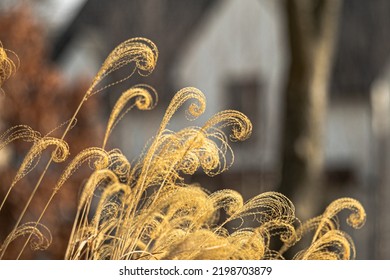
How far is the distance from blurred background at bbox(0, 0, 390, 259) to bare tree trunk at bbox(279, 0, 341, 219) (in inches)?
168

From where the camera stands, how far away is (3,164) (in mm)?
13516

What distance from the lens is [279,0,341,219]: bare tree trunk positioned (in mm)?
10867

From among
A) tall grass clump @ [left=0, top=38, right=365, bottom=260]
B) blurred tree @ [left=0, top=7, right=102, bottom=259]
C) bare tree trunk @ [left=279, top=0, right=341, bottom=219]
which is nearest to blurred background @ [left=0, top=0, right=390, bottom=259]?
blurred tree @ [left=0, top=7, right=102, bottom=259]

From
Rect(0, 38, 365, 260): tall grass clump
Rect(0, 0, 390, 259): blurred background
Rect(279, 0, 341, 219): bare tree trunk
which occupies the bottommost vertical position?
Rect(0, 38, 365, 260): tall grass clump

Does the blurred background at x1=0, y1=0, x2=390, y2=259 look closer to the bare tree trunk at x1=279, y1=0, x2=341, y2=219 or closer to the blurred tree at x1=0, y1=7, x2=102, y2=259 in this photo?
the blurred tree at x1=0, y1=7, x2=102, y2=259

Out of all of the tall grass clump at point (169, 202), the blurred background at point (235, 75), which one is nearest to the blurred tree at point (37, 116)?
the blurred background at point (235, 75)

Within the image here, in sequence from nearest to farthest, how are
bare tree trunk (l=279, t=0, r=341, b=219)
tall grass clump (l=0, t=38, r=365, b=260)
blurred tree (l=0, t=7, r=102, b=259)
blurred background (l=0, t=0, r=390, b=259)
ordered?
tall grass clump (l=0, t=38, r=365, b=260) < bare tree trunk (l=279, t=0, r=341, b=219) < blurred tree (l=0, t=7, r=102, b=259) < blurred background (l=0, t=0, r=390, b=259)

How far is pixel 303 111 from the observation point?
10945 millimetres

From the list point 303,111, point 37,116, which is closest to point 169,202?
point 303,111

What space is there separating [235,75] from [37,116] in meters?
7.08

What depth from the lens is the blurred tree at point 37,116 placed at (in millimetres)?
13608
